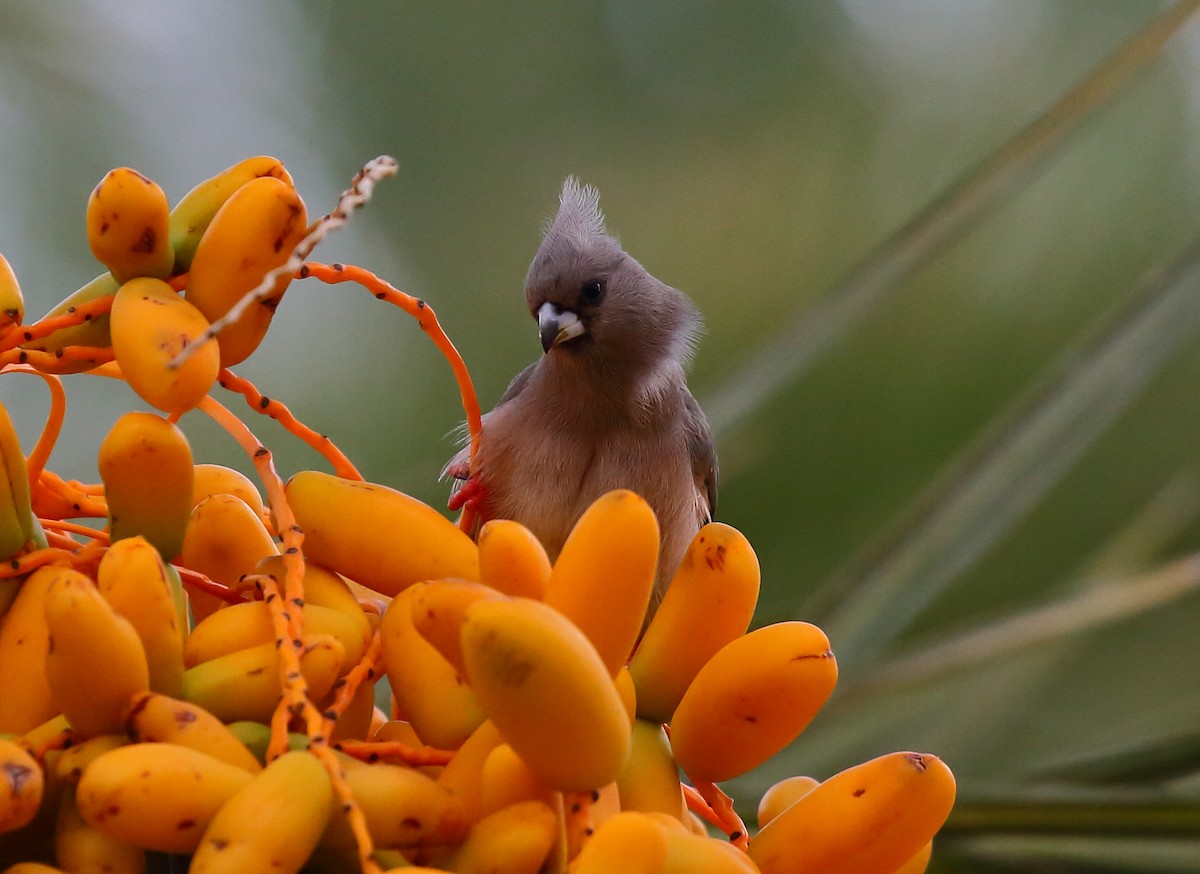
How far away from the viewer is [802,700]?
3.08 ft

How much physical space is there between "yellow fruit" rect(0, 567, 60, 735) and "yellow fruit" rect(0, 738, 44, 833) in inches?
4.3

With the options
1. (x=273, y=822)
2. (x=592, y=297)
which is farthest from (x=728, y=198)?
(x=273, y=822)

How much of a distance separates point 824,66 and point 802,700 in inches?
135

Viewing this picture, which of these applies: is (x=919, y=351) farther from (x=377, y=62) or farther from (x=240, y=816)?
(x=240, y=816)

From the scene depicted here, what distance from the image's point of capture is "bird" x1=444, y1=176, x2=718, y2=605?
80.9 inches

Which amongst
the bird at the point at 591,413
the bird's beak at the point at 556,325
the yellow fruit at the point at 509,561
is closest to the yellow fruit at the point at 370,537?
the yellow fruit at the point at 509,561

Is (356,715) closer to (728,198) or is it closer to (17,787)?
(17,787)

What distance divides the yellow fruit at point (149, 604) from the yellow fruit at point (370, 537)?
0.16 meters

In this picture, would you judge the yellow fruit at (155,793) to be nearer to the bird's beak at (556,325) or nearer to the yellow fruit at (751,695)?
the yellow fruit at (751,695)

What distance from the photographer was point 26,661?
0.88m

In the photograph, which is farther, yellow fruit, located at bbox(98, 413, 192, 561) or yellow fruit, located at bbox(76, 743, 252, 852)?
yellow fruit, located at bbox(98, 413, 192, 561)

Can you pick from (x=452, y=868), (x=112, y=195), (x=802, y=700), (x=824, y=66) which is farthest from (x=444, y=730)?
(x=824, y=66)

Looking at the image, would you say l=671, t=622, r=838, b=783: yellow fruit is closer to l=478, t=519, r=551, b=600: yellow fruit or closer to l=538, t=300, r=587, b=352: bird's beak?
l=478, t=519, r=551, b=600: yellow fruit

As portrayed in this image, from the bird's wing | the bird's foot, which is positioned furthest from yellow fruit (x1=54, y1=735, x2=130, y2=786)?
the bird's wing
